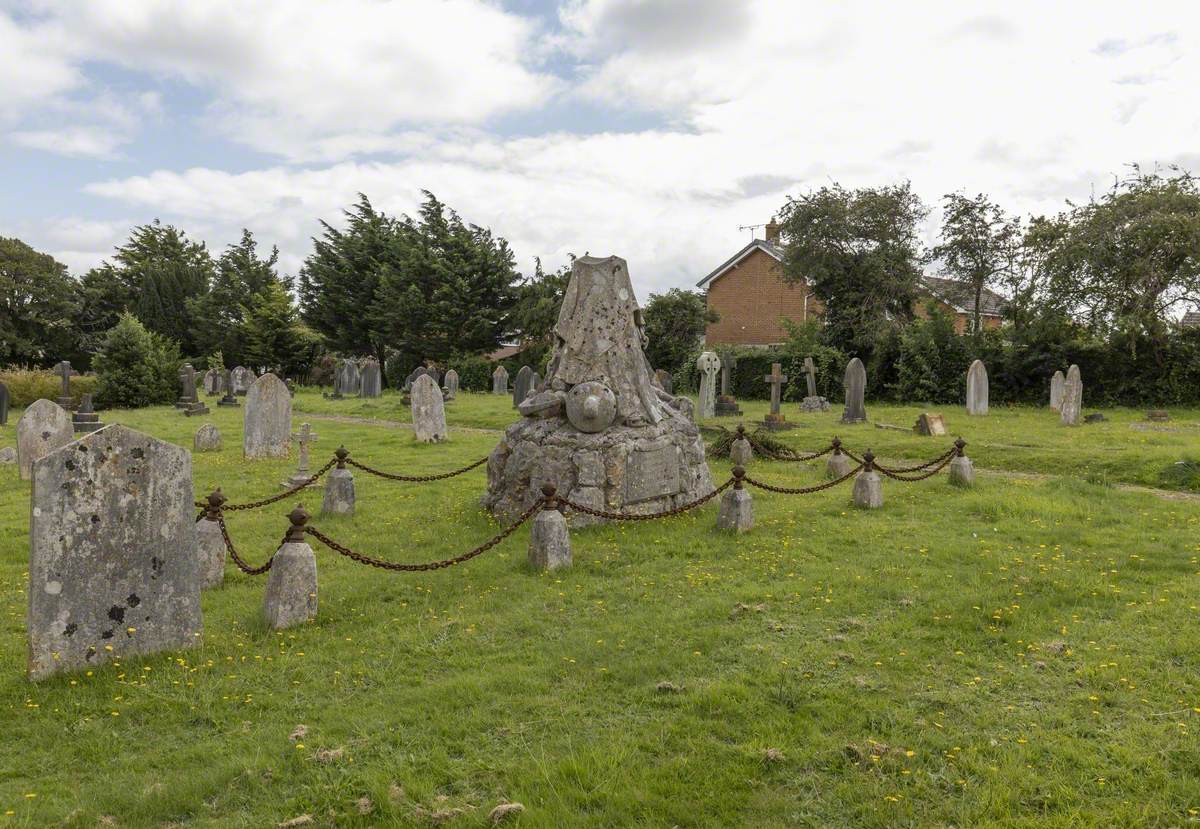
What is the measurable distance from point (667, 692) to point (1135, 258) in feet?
91.7

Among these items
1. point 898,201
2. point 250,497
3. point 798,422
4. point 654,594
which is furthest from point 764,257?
point 654,594

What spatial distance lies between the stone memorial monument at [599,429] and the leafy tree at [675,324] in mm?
27637

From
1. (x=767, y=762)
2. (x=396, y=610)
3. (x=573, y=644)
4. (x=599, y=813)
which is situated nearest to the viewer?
(x=599, y=813)

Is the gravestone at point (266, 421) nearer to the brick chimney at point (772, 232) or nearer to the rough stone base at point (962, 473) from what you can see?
the rough stone base at point (962, 473)

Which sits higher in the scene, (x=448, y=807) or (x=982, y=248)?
(x=982, y=248)

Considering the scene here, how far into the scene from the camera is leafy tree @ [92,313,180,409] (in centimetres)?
3216

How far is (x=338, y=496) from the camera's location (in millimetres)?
11203

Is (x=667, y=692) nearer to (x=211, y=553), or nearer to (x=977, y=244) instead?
(x=211, y=553)

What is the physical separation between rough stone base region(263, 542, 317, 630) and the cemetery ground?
21 cm

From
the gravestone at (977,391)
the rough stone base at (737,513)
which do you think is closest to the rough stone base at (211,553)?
the rough stone base at (737,513)

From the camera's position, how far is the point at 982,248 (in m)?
32.7

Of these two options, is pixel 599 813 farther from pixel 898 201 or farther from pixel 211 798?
pixel 898 201

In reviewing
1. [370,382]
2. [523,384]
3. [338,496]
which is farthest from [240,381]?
[338,496]

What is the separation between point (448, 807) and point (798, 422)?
64.9ft
